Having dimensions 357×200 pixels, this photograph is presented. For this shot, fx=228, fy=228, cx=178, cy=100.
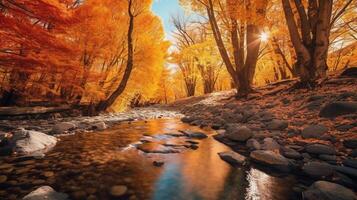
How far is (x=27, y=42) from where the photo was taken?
835 cm

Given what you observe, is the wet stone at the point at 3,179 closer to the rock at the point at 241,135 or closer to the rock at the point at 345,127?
the rock at the point at 241,135

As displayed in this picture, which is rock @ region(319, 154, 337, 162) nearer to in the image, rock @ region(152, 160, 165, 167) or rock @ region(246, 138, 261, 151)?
rock @ region(246, 138, 261, 151)

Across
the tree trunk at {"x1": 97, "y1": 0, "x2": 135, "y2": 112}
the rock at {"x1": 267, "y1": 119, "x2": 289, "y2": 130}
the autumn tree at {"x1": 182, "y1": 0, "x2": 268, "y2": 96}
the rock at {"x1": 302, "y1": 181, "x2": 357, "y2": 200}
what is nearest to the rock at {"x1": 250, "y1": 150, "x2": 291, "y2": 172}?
the rock at {"x1": 302, "y1": 181, "x2": 357, "y2": 200}

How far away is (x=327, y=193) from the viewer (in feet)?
9.06

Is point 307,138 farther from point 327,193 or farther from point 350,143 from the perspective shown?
point 327,193

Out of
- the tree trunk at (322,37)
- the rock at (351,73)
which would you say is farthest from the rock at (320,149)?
the rock at (351,73)

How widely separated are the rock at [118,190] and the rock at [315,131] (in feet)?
13.3

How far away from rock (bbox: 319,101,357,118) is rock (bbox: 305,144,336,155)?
164 centimetres

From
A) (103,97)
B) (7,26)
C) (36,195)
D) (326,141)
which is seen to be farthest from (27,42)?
(326,141)

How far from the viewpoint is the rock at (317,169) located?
11.7 feet

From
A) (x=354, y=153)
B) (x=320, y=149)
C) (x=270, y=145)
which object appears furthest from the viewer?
(x=270, y=145)

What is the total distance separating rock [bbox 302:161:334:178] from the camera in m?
3.56

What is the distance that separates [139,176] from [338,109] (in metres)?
4.95

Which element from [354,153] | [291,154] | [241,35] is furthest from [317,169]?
[241,35]
